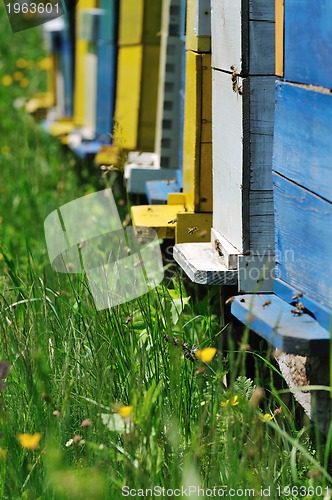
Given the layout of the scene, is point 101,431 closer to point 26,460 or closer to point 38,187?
point 26,460

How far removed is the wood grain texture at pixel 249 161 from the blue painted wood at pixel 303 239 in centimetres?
8

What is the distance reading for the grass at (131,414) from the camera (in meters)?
1.77

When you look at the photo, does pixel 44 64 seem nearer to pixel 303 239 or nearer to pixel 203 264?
pixel 203 264

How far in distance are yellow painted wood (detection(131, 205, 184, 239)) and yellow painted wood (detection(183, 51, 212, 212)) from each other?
10 cm


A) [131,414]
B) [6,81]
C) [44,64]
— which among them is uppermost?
[44,64]

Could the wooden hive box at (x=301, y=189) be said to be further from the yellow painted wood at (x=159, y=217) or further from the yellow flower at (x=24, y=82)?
the yellow flower at (x=24, y=82)

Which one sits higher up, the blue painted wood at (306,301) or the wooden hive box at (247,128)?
the wooden hive box at (247,128)

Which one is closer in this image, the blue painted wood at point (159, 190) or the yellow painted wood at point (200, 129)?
the yellow painted wood at point (200, 129)

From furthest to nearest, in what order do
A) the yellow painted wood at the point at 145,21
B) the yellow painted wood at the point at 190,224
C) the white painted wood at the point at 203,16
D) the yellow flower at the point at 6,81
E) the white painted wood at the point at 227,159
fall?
1. the yellow flower at the point at 6,81
2. the yellow painted wood at the point at 145,21
3. the yellow painted wood at the point at 190,224
4. the white painted wood at the point at 203,16
5. the white painted wood at the point at 227,159

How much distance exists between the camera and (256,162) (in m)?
2.39

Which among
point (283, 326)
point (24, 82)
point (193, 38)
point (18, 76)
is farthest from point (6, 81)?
point (283, 326)

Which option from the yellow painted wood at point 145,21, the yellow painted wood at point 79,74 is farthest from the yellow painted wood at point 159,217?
the yellow painted wood at point 79,74

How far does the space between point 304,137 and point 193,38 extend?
901 mm

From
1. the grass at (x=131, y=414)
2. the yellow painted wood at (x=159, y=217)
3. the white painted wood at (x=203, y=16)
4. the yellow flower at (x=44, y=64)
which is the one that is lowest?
the grass at (x=131, y=414)
